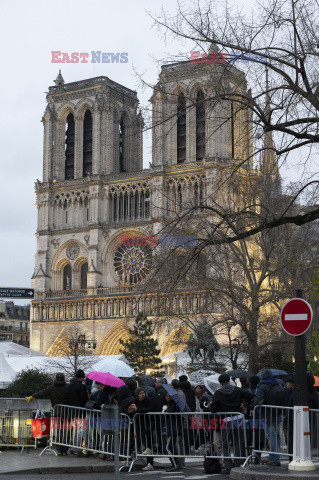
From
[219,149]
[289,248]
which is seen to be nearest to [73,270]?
[219,149]

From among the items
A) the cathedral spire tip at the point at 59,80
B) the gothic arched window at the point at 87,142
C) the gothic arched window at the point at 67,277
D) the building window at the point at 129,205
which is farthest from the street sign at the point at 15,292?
the cathedral spire tip at the point at 59,80

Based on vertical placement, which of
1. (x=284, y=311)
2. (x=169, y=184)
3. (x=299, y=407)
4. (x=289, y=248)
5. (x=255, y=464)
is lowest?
(x=255, y=464)

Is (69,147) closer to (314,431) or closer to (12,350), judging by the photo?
(12,350)

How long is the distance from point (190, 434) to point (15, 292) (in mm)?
6873

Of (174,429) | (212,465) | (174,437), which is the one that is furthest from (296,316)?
(174,437)

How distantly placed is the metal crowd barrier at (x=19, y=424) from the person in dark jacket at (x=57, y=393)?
0.79 metres

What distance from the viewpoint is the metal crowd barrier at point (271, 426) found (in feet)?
37.2

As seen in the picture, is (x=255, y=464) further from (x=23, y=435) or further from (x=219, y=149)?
(x=219, y=149)

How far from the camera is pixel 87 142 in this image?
2325 inches

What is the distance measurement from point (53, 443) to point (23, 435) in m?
0.96

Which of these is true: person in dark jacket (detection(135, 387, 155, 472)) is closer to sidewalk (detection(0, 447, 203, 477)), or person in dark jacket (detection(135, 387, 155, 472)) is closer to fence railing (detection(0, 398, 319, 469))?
fence railing (detection(0, 398, 319, 469))

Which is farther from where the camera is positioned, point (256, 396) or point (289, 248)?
point (289, 248)

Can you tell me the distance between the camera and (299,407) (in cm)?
1003

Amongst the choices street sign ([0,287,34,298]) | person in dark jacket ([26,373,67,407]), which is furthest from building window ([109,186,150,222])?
person in dark jacket ([26,373,67,407])
